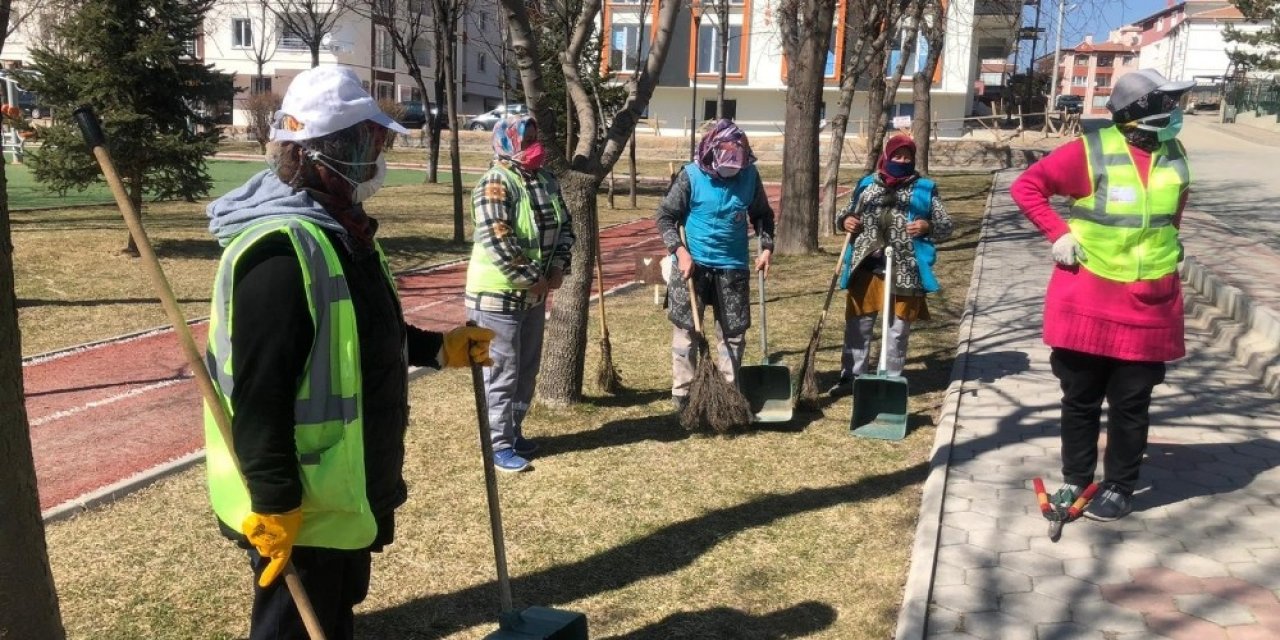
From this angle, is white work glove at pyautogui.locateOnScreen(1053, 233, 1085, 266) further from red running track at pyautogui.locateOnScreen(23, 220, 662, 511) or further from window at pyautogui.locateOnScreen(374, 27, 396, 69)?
window at pyautogui.locateOnScreen(374, 27, 396, 69)

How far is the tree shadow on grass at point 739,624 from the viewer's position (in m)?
3.75

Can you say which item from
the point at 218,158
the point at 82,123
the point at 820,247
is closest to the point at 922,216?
the point at 82,123

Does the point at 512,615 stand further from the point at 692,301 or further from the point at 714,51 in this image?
the point at 714,51

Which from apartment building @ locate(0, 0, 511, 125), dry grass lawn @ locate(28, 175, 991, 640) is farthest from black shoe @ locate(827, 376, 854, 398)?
apartment building @ locate(0, 0, 511, 125)

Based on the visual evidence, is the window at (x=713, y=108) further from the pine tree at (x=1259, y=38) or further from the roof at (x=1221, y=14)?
the roof at (x=1221, y=14)

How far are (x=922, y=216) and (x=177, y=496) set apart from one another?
15.1 ft

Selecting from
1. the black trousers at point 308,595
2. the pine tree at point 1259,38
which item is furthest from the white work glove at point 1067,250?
the pine tree at point 1259,38

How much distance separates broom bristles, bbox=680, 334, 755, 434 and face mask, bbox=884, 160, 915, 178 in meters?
1.78

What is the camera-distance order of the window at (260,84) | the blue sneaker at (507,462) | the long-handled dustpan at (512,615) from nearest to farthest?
the long-handled dustpan at (512,615) < the blue sneaker at (507,462) < the window at (260,84)

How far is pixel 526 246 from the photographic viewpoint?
507cm

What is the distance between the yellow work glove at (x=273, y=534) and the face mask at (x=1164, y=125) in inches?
147

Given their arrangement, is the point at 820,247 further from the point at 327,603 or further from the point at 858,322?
the point at 327,603

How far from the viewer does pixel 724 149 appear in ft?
19.0

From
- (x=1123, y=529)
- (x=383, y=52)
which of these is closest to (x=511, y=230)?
(x=1123, y=529)
